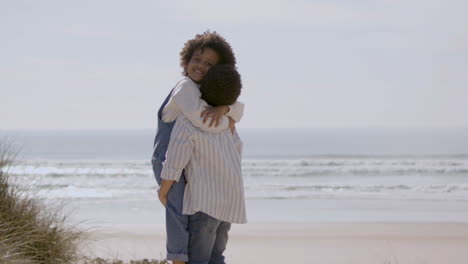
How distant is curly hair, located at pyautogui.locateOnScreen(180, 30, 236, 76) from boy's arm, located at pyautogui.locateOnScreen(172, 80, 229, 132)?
22 centimetres

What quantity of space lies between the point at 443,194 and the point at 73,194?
8.48 meters

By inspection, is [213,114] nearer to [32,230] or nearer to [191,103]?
[191,103]

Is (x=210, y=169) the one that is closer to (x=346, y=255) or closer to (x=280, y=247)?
(x=346, y=255)

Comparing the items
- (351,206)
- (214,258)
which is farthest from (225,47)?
(351,206)

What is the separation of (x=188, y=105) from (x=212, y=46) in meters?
0.37

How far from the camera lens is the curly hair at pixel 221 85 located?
347 centimetres

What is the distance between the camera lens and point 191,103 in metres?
3.45

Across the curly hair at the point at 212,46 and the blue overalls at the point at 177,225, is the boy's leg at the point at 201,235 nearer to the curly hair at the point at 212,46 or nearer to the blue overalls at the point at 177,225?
the blue overalls at the point at 177,225

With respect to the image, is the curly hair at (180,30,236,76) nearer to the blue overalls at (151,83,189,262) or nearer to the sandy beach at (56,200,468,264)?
the blue overalls at (151,83,189,262)

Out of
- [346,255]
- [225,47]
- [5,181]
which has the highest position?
[225,47]

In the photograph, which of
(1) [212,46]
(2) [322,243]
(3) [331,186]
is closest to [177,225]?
(1) [212,46]

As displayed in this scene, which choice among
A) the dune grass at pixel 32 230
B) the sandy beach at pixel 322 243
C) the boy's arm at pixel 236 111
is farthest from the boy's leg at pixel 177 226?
the sandy beach at pixel 322 243

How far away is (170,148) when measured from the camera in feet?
11.3

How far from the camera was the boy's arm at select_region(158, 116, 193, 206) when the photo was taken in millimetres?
3428
